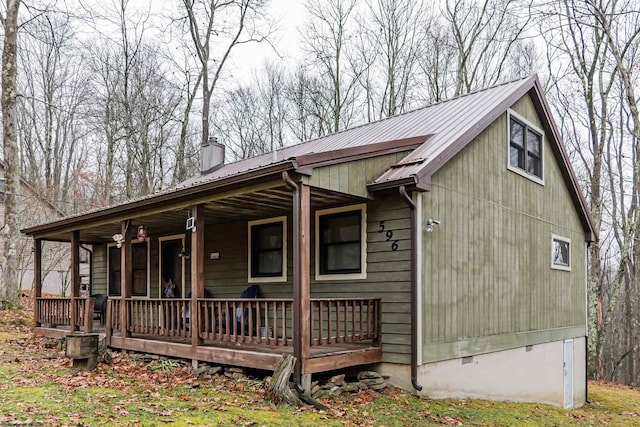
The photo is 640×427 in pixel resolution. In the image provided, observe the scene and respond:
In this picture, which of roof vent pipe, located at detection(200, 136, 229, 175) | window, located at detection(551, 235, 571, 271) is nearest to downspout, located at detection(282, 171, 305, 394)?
window, located at detection(551, 235, 571, 271)

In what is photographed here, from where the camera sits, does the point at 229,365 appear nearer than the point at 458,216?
Yes

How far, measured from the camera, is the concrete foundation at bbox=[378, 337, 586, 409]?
836 cm

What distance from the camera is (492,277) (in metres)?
10.1

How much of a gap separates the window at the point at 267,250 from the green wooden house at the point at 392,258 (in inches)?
1.3

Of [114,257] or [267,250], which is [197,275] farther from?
[114,257]

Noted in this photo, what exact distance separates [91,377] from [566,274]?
10446mm

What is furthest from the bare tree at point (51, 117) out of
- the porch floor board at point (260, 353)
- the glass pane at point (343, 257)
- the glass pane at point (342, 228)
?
the glass pane at point (343, 257)

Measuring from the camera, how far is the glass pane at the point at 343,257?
29.7 feet

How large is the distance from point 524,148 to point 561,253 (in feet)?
9.95

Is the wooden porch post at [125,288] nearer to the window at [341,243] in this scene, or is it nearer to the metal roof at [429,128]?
the metal roof at [429,128]

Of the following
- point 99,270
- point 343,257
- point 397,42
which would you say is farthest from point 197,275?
point 397,42

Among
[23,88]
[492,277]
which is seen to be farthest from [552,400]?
[23,88]

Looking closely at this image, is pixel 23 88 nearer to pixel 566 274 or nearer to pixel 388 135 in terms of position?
pixel 388 135

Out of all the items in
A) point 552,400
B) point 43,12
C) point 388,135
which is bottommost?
point 552,400
